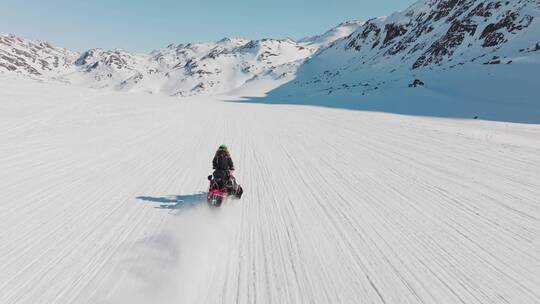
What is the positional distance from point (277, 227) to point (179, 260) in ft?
6.49

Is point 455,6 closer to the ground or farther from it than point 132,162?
farther from it

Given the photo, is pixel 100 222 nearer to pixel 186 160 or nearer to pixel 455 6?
pixel 186 160

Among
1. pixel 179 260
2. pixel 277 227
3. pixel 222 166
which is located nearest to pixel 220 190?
pixel 222 166

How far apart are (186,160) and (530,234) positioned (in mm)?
10108

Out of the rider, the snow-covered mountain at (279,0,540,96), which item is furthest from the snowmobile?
the snow-covered mountain at (279,0,540,96)

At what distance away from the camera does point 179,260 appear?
16.5ft

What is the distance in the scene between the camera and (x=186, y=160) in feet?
39.4

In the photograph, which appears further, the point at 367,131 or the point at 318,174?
the point at 367,131

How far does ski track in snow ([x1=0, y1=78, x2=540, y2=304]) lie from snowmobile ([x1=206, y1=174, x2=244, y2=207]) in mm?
293

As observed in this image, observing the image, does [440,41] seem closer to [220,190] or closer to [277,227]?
[220,190]

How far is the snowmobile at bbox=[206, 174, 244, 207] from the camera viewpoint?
7246 mm

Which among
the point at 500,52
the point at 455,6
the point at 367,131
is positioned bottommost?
the point at 367,131

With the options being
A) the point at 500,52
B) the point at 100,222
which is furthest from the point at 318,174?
the point at 500,52

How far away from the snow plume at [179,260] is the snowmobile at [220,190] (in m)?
0.38
